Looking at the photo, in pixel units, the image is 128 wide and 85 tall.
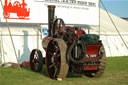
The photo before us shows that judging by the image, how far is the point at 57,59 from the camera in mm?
9781

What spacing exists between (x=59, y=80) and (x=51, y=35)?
2.39 m

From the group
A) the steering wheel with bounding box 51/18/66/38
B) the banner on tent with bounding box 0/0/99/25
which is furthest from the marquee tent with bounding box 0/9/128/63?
the steering wheel with bounding box 51/18/66/38

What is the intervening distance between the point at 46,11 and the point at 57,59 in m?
8.74

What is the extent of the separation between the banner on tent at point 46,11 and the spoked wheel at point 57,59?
5.72 metres

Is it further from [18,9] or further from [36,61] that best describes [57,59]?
[18,9]

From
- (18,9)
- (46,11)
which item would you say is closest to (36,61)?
(18,9)

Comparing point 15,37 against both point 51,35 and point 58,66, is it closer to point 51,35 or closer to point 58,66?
point 51,35

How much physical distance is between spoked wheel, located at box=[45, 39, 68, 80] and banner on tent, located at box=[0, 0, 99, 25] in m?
5.72

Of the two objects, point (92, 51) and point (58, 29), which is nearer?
point (92, 51)

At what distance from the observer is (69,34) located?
10008 mm

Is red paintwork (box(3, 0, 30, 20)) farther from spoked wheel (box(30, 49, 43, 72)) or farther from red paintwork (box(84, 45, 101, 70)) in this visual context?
red paintwork (box(84, 45, 101, 70))

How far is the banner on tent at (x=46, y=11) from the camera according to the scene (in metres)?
16.5

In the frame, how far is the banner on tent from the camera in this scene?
16.5 m

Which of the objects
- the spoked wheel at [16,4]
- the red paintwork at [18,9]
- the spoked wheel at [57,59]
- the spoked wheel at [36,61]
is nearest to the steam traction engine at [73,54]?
the spoked wheel at [57,59]
